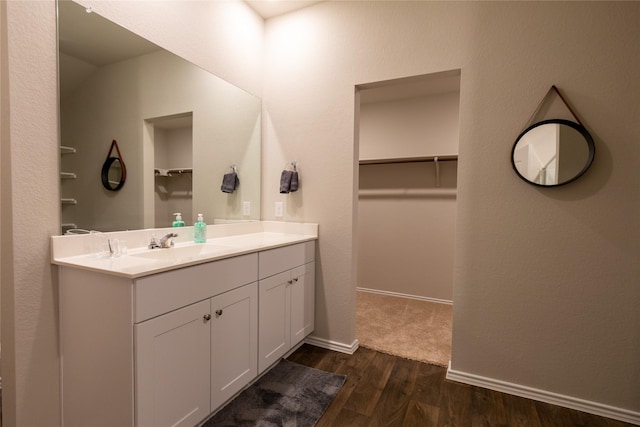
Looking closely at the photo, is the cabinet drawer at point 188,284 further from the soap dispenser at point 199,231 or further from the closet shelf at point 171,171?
the closet shelf at point 171,171

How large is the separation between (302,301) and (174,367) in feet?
3.58

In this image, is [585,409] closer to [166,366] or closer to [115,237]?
[166,366]

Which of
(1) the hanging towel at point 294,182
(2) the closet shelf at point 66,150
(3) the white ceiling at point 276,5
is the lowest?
(1) the hanging towel at point 294,182

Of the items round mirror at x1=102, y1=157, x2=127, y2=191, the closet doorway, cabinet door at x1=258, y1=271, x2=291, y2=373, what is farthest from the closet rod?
round mirror at x1=102, y1=157, x2=127, y2=191

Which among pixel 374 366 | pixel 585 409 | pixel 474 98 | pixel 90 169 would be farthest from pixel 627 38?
pixel 90 169

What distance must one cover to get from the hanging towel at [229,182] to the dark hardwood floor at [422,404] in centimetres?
142

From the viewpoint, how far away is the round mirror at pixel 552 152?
1.70 m

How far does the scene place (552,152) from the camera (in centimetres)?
175

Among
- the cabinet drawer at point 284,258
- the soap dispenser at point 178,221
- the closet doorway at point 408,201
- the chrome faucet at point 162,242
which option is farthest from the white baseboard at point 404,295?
the chrome faucet at point 162,242

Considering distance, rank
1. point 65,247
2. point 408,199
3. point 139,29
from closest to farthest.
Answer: point 65,247 → point 139,29 → point 408,199

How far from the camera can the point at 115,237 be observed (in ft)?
5.28

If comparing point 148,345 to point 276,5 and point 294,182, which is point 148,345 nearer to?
point 294,182

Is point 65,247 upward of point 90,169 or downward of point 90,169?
downward

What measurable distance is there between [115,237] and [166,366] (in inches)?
29.4
